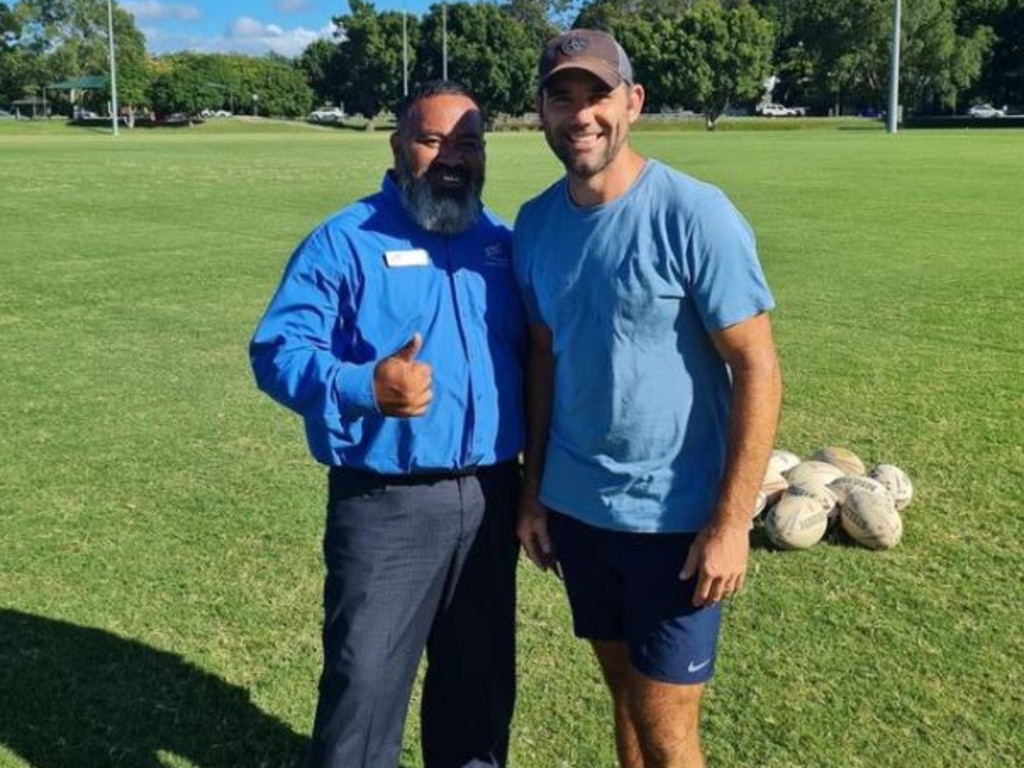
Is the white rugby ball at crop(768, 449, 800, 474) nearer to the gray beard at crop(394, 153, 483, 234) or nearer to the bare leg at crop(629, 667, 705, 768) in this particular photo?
the bare leg at crop(629, 667, 705, 768)

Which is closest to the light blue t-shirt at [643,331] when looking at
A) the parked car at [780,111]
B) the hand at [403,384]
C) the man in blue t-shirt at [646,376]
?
the man in blue t-shirt at [646,376]

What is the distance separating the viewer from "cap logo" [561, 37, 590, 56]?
2.68m

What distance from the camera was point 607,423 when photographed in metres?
2.76

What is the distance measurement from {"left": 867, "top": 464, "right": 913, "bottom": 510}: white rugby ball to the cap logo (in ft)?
11.9

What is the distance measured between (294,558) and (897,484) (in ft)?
9.75

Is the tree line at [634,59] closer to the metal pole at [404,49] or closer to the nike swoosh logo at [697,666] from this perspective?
the metal pole at [404,49]

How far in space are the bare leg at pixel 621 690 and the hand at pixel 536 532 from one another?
0.85 feet

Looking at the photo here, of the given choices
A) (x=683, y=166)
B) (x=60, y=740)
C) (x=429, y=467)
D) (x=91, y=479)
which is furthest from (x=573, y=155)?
(x=683, y=166)

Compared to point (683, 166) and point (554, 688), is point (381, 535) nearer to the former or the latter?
point (554, 688)

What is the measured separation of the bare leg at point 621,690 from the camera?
3.03m

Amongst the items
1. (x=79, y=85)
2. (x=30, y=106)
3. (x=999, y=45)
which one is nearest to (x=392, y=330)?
(x=999, y=45)

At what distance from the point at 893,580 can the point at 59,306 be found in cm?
913

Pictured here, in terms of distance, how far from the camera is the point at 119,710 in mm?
3973

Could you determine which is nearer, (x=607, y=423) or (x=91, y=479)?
(x=607, y=423)
